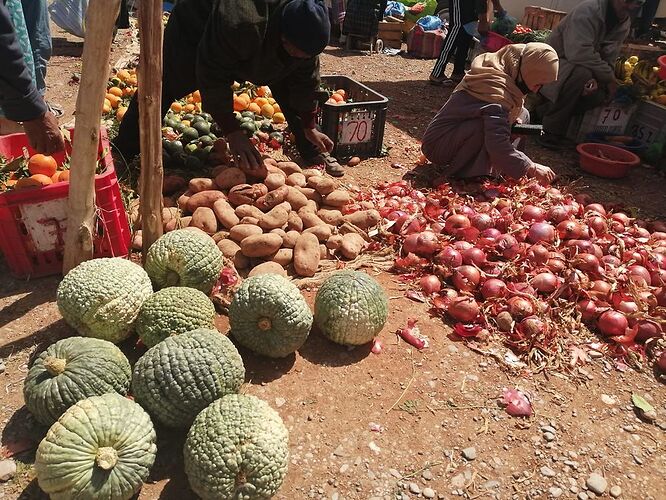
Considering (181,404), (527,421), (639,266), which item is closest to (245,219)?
(181,404)

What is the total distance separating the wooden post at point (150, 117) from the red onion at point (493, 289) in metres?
2.23

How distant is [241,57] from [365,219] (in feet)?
5.17

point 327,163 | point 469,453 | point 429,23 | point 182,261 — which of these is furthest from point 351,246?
point 429,23

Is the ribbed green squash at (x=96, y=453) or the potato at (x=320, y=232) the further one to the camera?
the potato at (x=320, y=232)

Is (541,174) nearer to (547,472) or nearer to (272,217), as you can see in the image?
(272,217)

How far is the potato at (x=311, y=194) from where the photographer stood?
409 cm

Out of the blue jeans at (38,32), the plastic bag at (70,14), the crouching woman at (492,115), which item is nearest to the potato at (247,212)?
the blue jeans at (38,32)

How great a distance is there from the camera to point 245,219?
368cm

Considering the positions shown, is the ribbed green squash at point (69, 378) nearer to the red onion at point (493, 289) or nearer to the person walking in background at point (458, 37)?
the red onion at point (493, 289)

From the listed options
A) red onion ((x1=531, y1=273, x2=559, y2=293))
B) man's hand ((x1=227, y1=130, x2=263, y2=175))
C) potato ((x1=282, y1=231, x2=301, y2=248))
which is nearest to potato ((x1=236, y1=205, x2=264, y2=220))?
potato ((x1=282, y1=231, x2=301, y2=248))

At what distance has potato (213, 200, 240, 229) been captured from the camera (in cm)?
368

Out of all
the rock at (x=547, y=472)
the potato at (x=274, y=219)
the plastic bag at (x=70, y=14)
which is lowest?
the rock at (x=547, y=472)

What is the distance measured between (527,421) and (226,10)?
3.27 metres

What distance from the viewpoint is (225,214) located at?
3703 mm
